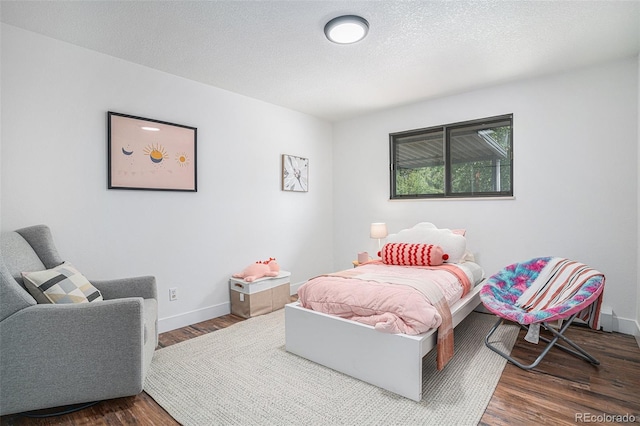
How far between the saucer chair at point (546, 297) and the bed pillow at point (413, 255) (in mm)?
488

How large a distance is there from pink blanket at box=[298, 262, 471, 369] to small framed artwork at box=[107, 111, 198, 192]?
1693 mm

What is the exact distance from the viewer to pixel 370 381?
2.09 m

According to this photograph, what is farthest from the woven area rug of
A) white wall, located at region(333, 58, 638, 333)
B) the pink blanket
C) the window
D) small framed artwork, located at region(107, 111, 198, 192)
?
the window

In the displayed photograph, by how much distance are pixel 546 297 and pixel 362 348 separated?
157 cm

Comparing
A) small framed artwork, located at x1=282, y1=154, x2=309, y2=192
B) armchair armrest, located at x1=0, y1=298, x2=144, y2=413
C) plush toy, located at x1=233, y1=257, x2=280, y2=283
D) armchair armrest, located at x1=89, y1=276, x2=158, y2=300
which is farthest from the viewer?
small framed artwork, located at x1=282, y1=154, x2=309, y2=192

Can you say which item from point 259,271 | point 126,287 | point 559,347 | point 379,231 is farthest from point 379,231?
point 126,287

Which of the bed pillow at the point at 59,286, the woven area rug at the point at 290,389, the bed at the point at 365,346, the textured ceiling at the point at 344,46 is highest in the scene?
the textured ceiling at the point at 344,46

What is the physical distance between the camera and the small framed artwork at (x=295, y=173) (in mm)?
4199

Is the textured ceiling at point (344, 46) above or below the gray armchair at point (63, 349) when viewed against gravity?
above

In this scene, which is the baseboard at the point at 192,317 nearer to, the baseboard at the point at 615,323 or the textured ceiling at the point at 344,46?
the textured ceiling at the point at 344,46

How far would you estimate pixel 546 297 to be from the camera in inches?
99.3

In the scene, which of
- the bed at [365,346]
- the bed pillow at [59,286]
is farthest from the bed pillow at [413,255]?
the bed pillow at [59,286]

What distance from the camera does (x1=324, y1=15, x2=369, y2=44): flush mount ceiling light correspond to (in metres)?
2.20

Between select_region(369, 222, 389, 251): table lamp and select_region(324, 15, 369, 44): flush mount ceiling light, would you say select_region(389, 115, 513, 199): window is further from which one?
select_region(324, 15, 369, 44): flush mount ceiling light
